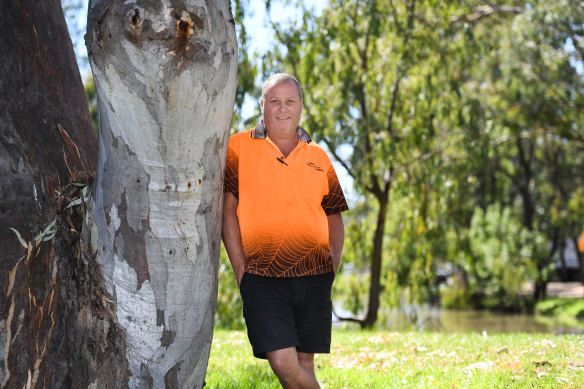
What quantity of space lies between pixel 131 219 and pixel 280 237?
0.83 m

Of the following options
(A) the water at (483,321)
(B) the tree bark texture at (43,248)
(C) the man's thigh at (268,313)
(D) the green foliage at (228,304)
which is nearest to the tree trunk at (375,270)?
(D) the green foliage at (228,304)

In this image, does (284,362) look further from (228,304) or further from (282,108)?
(228,304)

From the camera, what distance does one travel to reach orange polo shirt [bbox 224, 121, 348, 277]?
3270mm

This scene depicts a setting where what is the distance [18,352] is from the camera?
3.01 m

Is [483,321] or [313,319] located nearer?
[313,319]

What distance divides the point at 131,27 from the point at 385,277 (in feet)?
35.3

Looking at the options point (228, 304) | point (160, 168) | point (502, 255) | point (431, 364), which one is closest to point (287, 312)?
point (160, 168)

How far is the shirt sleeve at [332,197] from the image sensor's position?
364cm

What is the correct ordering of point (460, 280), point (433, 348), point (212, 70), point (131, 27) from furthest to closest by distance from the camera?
point (460, 280)
point (433, 348)
point (212, 70)
point (131, 27)

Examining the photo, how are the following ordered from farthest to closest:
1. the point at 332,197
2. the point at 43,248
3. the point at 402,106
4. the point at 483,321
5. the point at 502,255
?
the point at 502,255 → the point at 483,321 → the point at 402,106 → the point at 332,197 → the point at 43,248

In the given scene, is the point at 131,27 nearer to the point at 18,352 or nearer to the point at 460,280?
the point at 18,352

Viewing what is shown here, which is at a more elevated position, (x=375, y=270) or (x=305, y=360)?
(x=375, y=270)

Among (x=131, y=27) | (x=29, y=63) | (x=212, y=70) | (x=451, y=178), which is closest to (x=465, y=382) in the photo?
(x=212, y=70)

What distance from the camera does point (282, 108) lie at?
337 cm
